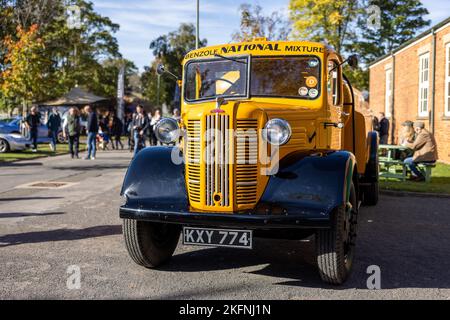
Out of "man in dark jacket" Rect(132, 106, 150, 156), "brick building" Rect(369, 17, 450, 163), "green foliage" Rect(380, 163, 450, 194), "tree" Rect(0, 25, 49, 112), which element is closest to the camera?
"green foliage" Rect(380, 163, 450, 194)

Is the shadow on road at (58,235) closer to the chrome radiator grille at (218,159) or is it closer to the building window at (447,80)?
the chrome radiator grille at (218,159)

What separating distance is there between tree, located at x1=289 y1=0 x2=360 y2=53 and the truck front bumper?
30010 millimetres

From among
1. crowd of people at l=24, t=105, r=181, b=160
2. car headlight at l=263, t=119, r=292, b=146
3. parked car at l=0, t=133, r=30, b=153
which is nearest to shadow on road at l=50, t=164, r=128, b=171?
crowd of people at l=24, t=105, r=181, b=160

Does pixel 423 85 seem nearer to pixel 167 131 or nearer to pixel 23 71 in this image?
pixel 167 131

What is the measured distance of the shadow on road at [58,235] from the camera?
6.34m

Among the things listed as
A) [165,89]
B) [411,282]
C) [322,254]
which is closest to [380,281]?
[411,282]

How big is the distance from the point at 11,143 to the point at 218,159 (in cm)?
1792

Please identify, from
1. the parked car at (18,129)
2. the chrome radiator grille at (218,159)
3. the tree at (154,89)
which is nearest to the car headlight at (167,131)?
the chrome radiator grille at (218,159)

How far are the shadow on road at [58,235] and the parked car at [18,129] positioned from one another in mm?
18648

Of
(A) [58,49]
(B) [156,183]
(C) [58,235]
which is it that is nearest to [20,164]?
(C) [58,235]

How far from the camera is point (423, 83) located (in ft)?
66.9

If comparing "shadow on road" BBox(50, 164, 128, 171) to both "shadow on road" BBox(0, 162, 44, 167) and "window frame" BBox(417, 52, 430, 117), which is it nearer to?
"shadow on road" BBox(0, 162, 44, 167)

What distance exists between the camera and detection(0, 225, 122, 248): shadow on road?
20.8ft

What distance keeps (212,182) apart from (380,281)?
6.05 feet
